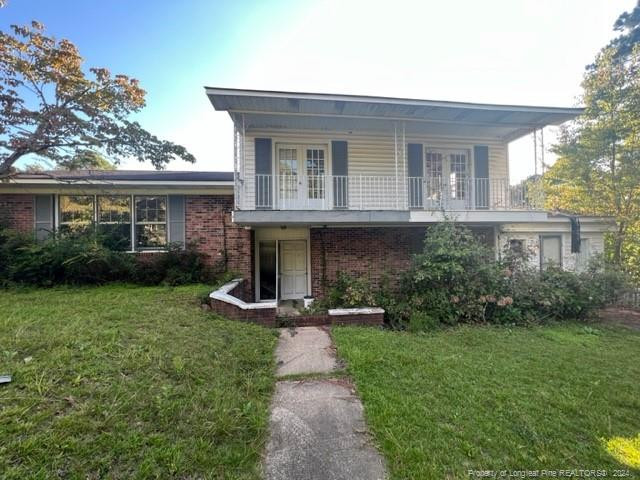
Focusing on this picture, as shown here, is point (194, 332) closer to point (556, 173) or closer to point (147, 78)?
point (147, 78)

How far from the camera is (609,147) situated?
34.1 ft

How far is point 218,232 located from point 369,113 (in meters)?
5.67

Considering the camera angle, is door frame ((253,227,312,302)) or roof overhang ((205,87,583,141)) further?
door frame ((253,227,312,302))

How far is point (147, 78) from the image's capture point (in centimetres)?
1012

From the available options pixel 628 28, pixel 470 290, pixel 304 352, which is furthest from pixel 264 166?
pixel 628 28

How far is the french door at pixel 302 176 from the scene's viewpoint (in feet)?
28.0

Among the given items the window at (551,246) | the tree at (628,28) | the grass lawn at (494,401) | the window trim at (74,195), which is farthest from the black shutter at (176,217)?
the tree at (628,28)

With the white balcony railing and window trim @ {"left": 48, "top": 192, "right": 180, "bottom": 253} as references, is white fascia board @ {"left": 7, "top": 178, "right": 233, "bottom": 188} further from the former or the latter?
the white balcony railing

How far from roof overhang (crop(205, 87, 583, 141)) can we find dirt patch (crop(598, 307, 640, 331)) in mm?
5540

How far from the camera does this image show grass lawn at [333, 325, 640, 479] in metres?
2.37

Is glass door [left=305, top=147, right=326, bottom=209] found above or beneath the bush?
above

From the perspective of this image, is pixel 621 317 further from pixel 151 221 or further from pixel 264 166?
pixel 151 221

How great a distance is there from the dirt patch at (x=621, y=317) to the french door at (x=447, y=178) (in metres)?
4.47

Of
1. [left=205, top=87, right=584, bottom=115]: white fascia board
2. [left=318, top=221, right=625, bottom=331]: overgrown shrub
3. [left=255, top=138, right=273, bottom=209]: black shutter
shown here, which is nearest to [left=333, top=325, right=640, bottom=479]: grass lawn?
[left=318, top=221, right=625, bottom=331]: overgrown shrub
